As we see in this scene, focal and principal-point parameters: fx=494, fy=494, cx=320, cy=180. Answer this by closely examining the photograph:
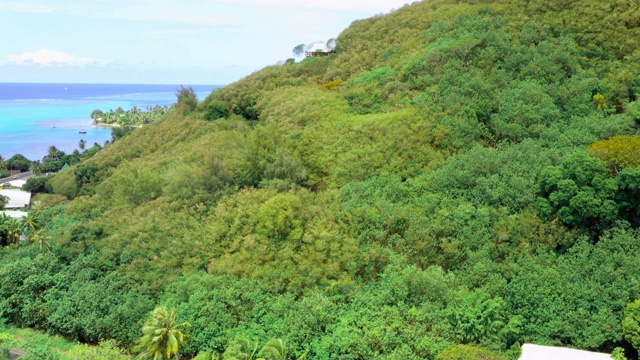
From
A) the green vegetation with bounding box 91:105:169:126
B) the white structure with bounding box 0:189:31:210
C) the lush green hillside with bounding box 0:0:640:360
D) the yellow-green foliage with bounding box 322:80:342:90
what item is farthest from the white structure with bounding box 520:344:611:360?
the green vegetation with bounding box 91:105:169:126

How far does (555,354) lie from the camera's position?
15.0 metres

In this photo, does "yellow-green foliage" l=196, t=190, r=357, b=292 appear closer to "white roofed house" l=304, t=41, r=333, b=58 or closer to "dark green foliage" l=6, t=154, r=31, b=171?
"white roofed house" l=304, t=41, r=333, b=58

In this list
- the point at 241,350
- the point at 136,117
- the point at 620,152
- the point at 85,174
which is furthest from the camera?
the point at 136,117

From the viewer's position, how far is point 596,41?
27.9 m

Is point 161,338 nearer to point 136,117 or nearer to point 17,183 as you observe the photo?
point 17,183

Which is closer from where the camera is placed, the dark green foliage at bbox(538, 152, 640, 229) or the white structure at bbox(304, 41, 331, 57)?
the dark green foliage at bbox(538, 152, 640, 229)

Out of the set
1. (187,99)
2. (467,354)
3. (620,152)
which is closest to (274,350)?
(467,354)

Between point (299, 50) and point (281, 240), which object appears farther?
point (299, 50)

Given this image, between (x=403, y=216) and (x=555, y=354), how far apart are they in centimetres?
705

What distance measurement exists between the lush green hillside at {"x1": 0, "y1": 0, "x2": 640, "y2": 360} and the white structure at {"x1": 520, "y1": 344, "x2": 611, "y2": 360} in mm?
451

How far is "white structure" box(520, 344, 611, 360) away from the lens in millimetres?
14711

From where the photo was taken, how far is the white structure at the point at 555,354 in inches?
579

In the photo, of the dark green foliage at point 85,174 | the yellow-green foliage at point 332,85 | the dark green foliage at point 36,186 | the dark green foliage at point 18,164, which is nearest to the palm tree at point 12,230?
the dark green foliage at point 85,174

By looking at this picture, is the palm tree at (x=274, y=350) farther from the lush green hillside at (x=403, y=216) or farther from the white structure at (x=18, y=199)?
the white structure at (x=18, y=199)
